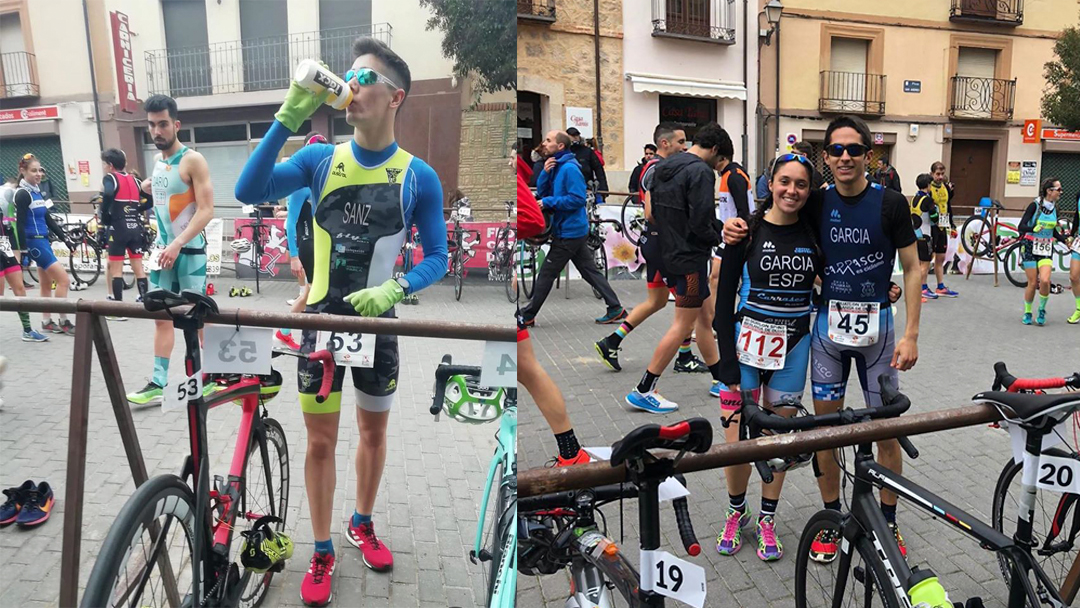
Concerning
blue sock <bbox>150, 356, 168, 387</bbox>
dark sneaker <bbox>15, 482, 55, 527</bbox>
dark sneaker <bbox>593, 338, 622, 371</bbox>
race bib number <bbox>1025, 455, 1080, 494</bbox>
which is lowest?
dark sneaker <bbox>593, 338, 622, 371</bbox>

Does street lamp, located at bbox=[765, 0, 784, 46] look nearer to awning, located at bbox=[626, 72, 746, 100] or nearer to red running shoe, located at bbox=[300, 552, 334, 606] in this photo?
awning, located at bbox=[626, 72, 746, 100]

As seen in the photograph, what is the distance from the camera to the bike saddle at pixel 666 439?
92 cm

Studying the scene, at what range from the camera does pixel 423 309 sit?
138 centimetres

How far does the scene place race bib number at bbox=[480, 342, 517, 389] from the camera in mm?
1374

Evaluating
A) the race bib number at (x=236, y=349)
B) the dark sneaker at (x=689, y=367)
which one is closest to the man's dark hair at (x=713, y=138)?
the dark sneaker at (x=689, y=367)

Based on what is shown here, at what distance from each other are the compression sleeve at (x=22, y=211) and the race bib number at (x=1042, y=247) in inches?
236

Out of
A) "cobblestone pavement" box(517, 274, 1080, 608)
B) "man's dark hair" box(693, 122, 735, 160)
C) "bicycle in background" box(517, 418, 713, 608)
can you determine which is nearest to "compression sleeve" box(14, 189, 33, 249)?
"bicycle in background" box(517, 418, 713, 608)

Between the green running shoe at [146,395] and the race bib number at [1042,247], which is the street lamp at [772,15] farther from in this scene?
the race bib number at [1042,247]

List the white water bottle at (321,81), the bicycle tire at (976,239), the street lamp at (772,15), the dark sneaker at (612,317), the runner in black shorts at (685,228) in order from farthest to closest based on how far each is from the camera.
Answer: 1. the bicycle tire at (976,239)
2. the dark sneaker at (612,317)
3. the street lamp at (772,15)
4. the runner in black shorts at (685,228)
5. the white water bottle at (321,81)

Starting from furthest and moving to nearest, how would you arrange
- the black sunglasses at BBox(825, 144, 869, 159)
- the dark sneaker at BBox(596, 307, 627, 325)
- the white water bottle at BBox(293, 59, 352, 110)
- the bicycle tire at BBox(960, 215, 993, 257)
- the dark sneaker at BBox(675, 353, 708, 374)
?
the bicycle tire at BBox(960, 215, 993, 257) < the dark sneaker at BBox(596, 307, 627, 325) < the dark sneaker at BBox(675, 353, 708, 374) < the black sunglasses at BBox(825, 144, 869, 159) < the white water bottle at BBox(293, 59, 352, 110)

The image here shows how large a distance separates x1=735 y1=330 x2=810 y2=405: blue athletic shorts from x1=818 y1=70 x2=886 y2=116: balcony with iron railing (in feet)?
4.78

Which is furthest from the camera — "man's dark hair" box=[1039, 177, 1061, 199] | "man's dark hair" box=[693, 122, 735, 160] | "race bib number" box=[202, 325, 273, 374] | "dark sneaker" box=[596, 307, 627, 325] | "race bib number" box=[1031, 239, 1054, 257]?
"race bib number" box=[1031, 239, 1054, 257]

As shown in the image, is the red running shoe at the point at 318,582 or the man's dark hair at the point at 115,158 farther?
the red running shoe at the point at 318,582

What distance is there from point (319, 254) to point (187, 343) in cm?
34
